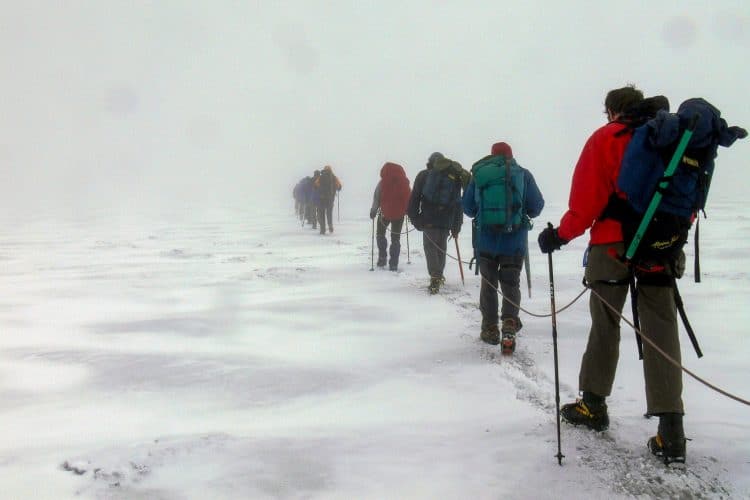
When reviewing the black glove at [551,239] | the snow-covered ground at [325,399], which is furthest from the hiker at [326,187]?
the black glove at [551,239]

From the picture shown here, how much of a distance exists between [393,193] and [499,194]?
185 inches

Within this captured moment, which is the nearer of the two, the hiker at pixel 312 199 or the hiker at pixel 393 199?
the hiker at pixel 393 199

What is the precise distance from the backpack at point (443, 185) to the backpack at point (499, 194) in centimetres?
224

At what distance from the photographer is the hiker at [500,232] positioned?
4.77m

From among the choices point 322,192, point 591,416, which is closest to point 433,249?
point 591,416

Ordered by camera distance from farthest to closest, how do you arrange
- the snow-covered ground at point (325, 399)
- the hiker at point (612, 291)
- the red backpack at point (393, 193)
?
the red backpack at point (393, 193)
the hiker at point (612, 291)
the snow-covered ground at point (325, 399)

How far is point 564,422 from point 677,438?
61cm

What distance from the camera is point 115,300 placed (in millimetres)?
6902

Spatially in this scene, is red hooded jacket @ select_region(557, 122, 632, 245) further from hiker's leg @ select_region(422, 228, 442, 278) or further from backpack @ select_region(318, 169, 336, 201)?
backpack @ select_region(318, 169, 336, 201)

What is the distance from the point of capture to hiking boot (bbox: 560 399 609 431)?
2.97 meters

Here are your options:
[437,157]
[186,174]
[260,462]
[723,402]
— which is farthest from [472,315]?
[186,174]

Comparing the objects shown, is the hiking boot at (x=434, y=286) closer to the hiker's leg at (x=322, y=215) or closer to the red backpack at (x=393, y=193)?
the red backpack at (x=393, y=193)

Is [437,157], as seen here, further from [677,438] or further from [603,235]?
[677,438]

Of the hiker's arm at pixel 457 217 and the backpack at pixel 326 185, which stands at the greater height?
the backpack at pixel 326 185
